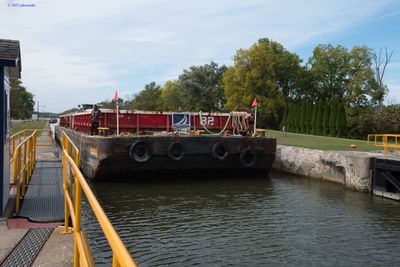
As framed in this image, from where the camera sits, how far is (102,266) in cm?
681

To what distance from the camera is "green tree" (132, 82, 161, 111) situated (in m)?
98.1

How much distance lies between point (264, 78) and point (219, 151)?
40.0 meters

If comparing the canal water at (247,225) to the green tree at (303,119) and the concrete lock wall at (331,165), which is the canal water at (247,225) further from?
the green tree at (303,119)

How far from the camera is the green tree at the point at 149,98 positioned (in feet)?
322

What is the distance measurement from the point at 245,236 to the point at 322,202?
459 cm

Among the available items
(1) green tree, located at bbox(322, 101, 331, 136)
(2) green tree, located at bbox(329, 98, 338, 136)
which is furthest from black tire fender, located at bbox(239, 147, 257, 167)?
(1) green tree, located at bbox(322, 101, 331, 136)

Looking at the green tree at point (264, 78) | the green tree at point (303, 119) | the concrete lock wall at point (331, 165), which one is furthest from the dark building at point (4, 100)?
the green tree at point (264, 78)

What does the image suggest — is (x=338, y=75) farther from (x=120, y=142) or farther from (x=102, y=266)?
(x=102, y=266)

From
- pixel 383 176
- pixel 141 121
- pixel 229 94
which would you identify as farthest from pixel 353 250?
pixel 229 94

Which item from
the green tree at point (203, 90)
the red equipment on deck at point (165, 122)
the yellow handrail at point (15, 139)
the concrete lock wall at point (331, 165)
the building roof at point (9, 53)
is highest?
the green tree at point (203, 90)

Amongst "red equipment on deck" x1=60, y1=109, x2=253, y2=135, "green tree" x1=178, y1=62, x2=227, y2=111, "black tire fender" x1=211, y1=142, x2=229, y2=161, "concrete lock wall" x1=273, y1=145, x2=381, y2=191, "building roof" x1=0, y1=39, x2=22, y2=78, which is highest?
"green tree" x1=178, y1=62, x2=227, y2=111

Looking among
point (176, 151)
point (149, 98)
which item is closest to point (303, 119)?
point (176, 151)

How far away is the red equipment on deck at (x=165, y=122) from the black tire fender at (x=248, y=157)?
1528 millimetres

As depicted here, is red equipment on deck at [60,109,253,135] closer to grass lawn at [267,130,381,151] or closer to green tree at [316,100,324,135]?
grass lawn at [267,130,381,151]
